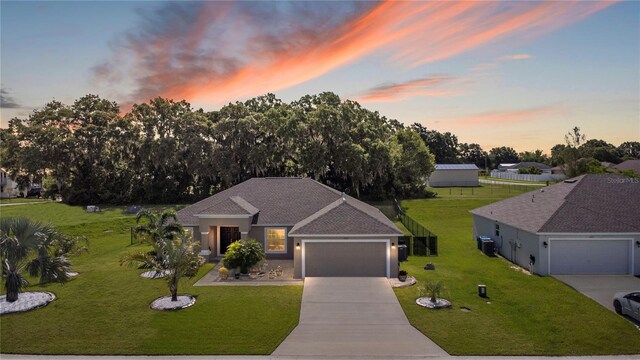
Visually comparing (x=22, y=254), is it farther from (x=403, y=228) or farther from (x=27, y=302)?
(x=403, y=228)

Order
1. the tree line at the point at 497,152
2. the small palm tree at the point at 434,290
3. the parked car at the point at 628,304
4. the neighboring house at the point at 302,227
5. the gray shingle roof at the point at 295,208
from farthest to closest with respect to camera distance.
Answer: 1. the tree line at the point at 497,152
2. the gray shingle roof at the point at 295,208
3. the neighboring house at the point at 302,227
4. the small palm tree at the point at 434,290
5. the parked car at the point at 628,304

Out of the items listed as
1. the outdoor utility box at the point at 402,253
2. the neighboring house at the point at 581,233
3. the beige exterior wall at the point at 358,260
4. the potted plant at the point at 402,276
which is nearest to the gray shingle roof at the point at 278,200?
the beige exterior wall at the point at 358,260

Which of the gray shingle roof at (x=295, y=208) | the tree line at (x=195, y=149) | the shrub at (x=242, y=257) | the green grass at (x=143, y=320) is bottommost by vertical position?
the green grass at (x=143, y=320)

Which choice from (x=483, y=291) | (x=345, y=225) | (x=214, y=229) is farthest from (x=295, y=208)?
(x=483, y=291)

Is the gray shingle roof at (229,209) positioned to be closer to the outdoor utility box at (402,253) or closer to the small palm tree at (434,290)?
the outdoor utility box at (402,253)

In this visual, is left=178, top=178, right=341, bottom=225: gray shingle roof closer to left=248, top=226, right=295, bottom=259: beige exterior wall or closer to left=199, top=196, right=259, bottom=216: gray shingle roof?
left=199, top=196, right=259, bottom=216: gray shingle roof

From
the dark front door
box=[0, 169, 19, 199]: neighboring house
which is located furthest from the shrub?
box=[0, 169, 19, 199]: neighboring house

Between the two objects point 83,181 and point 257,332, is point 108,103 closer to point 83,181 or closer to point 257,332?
point 83,181
